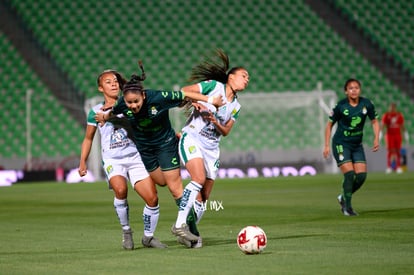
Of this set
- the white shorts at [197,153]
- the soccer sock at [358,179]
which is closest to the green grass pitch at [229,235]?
the soccer sock at [358,179]

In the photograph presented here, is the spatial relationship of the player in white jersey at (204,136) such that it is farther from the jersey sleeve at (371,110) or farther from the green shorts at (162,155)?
the jersey sleeve at (371,110)

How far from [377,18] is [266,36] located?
13.3 ft

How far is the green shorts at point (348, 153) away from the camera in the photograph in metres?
13.2

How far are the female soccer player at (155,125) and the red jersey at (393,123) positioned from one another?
723 inches

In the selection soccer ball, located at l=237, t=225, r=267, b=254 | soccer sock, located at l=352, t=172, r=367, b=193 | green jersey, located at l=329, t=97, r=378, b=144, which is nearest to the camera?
soccer ball, located at l=237, t=225, r=267, b=254

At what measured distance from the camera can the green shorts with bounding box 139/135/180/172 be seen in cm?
885

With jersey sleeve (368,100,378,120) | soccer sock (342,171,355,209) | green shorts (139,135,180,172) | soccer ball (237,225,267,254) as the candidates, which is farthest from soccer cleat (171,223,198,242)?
jersey sleeve (368,100,378,120)

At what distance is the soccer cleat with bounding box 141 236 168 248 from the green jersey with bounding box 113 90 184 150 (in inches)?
36.1

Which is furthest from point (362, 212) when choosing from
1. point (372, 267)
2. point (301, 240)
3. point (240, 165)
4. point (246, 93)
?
point (246, 93)

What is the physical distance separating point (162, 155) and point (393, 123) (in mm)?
18651

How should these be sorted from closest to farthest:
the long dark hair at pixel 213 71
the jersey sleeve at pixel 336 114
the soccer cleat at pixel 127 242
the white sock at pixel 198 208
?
the soccer cleat at pixel 127 242, the white sock at pixel 198 208, the long dark hair at pixel 213 71, the jersey sleeve at pixel 336 114

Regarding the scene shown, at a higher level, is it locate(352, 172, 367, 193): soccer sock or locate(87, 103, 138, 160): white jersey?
locate(87, 103, 138, 160): white jersey

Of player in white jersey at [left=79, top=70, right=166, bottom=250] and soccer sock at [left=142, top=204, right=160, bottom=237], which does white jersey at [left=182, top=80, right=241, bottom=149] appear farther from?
soccer sock at [left=142, top=204, right=160, bottom=237]

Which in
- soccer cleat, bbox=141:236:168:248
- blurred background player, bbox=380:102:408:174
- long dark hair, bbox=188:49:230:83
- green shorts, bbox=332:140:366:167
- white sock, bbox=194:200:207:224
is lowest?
blurred background player, bbox=380:102:408:174
